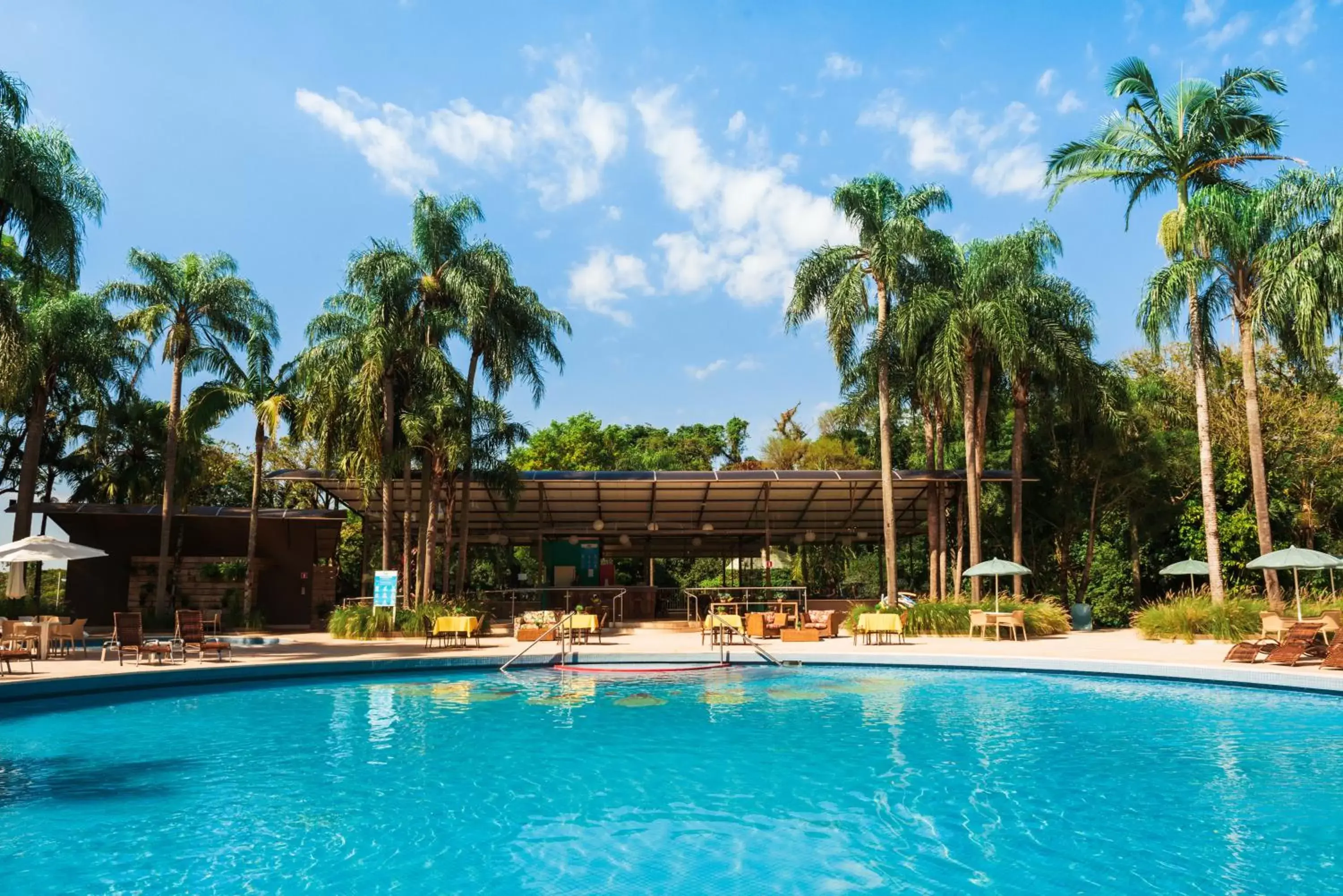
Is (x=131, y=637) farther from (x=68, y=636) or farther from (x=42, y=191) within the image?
(x=42, y=191)

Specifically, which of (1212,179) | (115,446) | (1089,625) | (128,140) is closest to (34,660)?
(128,140)

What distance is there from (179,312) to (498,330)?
26.7 feet

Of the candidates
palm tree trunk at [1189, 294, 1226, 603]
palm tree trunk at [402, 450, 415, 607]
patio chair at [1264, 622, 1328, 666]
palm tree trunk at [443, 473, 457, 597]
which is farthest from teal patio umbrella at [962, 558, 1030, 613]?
palm tree trunk at [443, 473, 457, 597]

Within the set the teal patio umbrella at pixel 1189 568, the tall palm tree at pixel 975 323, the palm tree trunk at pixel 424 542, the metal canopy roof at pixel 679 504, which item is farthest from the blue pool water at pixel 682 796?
the metal canopy roof at pixel 679 504

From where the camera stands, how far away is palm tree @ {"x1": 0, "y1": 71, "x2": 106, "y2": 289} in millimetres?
12852

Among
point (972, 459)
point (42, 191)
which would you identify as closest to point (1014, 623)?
point (972, 459)

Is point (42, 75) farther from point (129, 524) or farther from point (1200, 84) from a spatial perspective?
A: point (1200, 84)

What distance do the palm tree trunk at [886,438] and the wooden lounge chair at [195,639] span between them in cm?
1300

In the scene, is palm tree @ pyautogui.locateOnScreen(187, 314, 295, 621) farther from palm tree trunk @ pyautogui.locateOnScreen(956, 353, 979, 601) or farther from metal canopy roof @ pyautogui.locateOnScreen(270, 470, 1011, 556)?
palm tree trunk @ pyautogui.locateOnScreen(956, 353, 979, 601)

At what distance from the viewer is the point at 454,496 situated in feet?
76.1

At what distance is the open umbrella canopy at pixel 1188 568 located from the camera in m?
19.1

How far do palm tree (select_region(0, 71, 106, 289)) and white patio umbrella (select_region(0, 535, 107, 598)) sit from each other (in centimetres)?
438

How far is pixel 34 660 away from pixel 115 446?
13.1 meters

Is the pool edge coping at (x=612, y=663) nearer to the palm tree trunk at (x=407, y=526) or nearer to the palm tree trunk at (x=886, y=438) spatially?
the palm tree trunk at (x=407, y=526)
